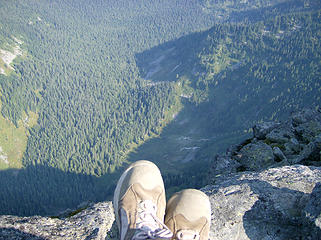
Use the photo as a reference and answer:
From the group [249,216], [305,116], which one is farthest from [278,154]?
[249,216]

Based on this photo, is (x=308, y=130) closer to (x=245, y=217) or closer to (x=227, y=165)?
(x=227, y=165)

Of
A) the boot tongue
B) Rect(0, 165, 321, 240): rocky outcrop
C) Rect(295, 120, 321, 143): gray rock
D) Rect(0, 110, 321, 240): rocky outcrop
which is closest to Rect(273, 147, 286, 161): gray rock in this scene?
Rect(295, 120, 321, 143): gray rock

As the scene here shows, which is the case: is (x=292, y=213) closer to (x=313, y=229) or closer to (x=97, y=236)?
(x=313, y=229)

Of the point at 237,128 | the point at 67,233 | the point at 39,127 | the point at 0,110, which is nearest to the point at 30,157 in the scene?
the point at 39,127

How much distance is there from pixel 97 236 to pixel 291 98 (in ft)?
626

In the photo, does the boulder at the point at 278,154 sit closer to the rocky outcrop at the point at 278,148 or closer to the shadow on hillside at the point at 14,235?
the rocky outcrop at the point at 278,148

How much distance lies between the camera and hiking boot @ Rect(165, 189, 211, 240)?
776 cm

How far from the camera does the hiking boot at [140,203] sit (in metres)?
7.36

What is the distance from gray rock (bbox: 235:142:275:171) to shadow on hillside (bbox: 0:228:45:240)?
15.4 metres

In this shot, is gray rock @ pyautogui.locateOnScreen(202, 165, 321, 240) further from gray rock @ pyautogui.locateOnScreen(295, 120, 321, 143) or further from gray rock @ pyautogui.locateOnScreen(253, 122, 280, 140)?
gray rock @ pyautogui.locateOnScreen(253, 122, 280, 140)

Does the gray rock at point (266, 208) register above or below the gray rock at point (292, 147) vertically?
above

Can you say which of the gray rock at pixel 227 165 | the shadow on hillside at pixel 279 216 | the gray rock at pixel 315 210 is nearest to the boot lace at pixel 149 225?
the shadow on hillside at pixel 279 216

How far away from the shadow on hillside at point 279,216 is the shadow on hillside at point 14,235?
8305 millimetres

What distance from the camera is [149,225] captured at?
741 cm
